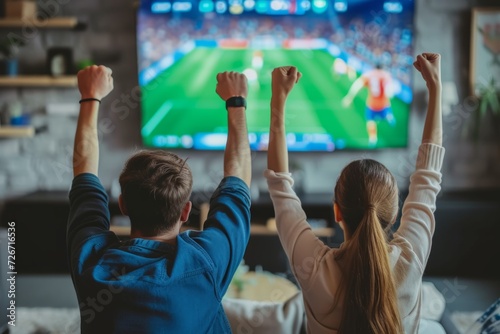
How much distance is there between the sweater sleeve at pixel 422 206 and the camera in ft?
4.12

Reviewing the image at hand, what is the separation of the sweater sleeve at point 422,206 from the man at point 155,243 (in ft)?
1.23

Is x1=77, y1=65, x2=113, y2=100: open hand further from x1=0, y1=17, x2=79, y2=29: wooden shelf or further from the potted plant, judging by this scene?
the potted plant

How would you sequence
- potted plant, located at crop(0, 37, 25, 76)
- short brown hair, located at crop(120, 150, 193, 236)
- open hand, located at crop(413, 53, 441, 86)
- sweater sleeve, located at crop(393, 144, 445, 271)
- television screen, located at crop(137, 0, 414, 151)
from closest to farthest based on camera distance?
1. short brown hair, located at crop(120, 150, 193, 236)
2. sweater sleeve, located at crop(393, 144, 445, 271)
3. open hand, located at crop(413, 53, 441, 86)
4. television screen, located at crop(137, 0, 414, 151)
5. potted plant, located at crop(0, 37, 25, 76)

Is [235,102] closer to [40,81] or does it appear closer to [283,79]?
[283,79]

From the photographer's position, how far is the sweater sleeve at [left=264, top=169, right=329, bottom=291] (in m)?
1.22

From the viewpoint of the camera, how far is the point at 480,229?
3.54 meters

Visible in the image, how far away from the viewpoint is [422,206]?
128cm

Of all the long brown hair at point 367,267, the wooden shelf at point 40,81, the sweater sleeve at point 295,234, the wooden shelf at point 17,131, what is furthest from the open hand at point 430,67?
the wooden shelf at point 17,131

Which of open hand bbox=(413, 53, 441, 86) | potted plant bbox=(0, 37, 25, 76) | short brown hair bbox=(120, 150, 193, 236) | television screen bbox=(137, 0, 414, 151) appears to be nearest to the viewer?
short brown hair bbox=(120, 150, 193, 236)

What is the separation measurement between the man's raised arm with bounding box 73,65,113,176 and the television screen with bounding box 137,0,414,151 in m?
2.46

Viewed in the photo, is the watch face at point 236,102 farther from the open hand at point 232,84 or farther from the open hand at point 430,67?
the open hand at point 430,67

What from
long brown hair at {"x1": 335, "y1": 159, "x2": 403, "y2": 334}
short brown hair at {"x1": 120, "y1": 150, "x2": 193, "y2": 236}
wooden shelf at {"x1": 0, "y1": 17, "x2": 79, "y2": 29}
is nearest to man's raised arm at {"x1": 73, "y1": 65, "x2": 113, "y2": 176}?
short brown hair at {"x1": 120, "y1": 150, "x2": 193, "y2": 236}

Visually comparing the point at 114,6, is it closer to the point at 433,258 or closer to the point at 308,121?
the point at 308,121

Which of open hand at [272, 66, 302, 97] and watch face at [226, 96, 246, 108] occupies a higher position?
open hand at [272, 66, 302, 97]
